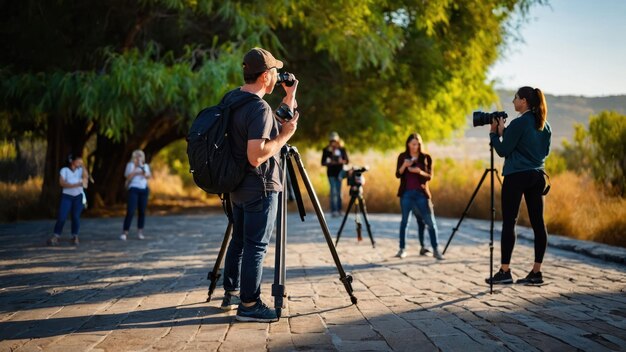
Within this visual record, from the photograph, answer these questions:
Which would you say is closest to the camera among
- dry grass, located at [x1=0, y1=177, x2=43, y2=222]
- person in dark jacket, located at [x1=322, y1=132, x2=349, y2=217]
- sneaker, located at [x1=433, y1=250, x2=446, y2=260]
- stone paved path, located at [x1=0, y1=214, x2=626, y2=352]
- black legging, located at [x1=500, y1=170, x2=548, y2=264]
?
stone paved path, located at [x1=0, y1=214, x2=626, y2=352]

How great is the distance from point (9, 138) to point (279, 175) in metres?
17.4

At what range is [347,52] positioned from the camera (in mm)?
18312

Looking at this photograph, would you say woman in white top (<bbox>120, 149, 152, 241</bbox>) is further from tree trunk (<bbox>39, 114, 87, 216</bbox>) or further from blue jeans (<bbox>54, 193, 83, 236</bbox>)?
tree trunk (<bbox>39, 114, 87, 216</bbox>)

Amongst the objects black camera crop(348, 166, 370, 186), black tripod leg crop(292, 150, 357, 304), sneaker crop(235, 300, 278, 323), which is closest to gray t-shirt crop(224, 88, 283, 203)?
black tripod leg crop(292, 150, 357, 304)

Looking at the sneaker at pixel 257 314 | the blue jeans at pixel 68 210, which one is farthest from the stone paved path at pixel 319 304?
the blue jeans at pixel 68 210

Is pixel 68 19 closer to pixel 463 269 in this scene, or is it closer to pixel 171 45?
pixel 171 45

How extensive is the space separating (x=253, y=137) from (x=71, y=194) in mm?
8165

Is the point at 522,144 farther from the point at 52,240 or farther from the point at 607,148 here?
the point at 607,148

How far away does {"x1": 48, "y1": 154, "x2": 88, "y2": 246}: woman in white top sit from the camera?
13.1 meters

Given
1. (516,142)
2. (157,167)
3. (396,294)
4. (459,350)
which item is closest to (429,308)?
(396,294)

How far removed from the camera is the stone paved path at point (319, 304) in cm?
546

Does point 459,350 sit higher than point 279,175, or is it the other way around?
point 279,175

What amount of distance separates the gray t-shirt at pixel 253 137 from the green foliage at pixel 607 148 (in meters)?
12.9

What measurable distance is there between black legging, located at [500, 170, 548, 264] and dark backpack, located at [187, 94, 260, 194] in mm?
3517
